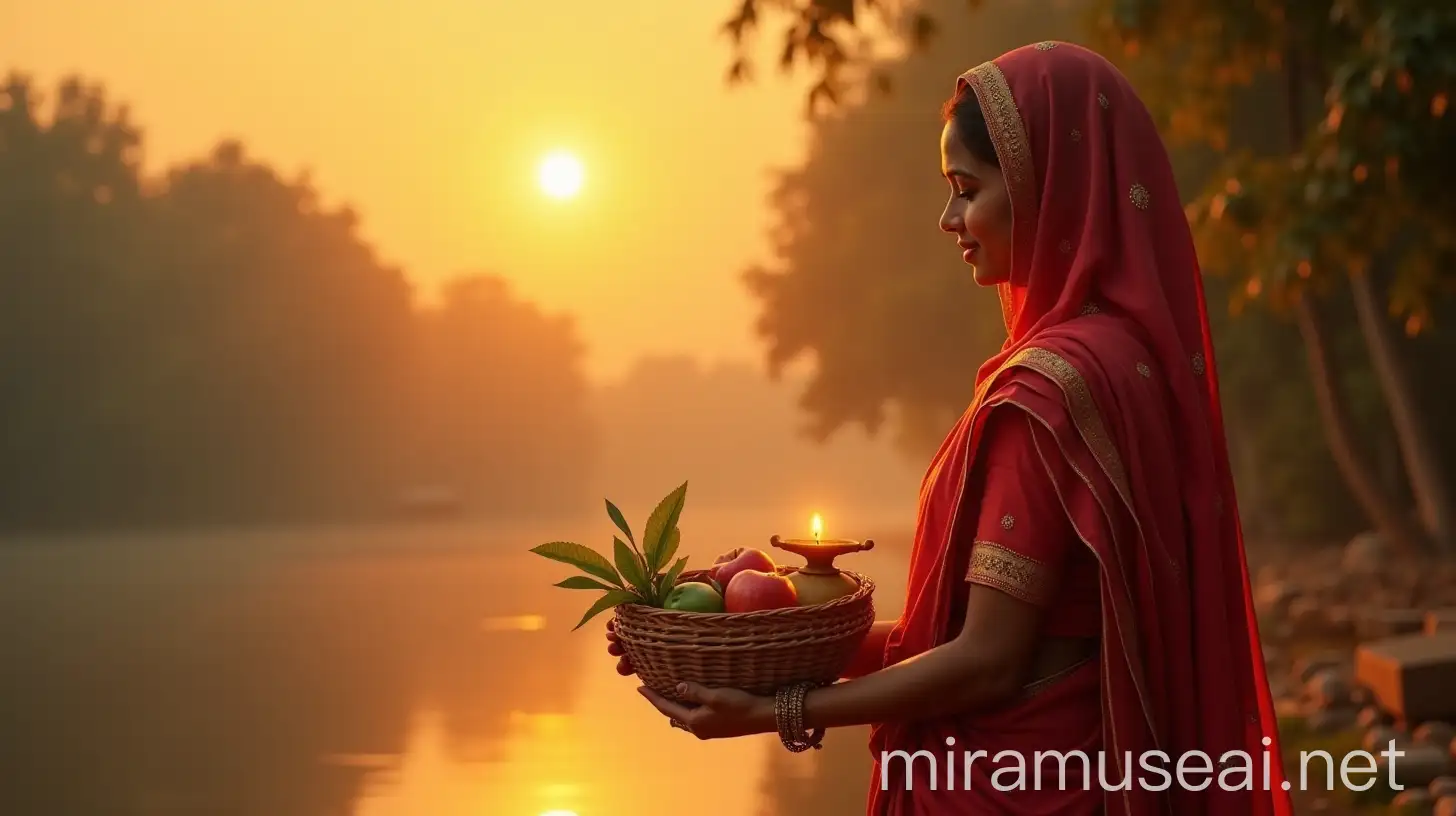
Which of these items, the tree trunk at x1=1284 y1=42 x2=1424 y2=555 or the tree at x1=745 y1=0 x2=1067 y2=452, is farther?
the tree at x1=745 y1=0 x2=1067 y2=452

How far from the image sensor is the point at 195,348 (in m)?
34.7

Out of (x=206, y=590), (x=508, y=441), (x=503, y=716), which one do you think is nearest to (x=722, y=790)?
(x=503, y=716)

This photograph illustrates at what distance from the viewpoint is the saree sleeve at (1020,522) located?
91.2 inches

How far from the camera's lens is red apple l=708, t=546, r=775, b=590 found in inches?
102

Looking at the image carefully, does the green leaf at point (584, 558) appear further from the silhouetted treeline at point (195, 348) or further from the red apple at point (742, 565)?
the silhouetted treeline at point (195, 348)

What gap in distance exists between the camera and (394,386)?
39.1 metres

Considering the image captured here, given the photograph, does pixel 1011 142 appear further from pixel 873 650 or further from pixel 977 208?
pixel 873 650

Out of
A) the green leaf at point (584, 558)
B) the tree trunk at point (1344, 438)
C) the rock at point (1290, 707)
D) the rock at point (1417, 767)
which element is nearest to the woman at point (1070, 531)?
the green leaf at point (584, 558)

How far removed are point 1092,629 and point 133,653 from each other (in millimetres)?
11871

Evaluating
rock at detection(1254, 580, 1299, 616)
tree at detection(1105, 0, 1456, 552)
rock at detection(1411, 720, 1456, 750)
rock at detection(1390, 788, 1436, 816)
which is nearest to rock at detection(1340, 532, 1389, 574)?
rock at detection(1254, 580, 1299, 616)

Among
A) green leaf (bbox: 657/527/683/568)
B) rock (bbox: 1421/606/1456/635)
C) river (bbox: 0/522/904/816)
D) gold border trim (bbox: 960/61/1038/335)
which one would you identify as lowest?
river (bbox: 0/522/904/816)

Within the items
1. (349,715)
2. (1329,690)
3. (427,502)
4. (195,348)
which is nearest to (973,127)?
(1329,690)

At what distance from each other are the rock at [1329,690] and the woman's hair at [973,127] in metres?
6.46

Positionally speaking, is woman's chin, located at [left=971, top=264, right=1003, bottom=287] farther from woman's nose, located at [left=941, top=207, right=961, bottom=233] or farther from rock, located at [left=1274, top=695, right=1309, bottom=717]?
rock, located at [left=1274, top=695, right=1309, bottom=717]
